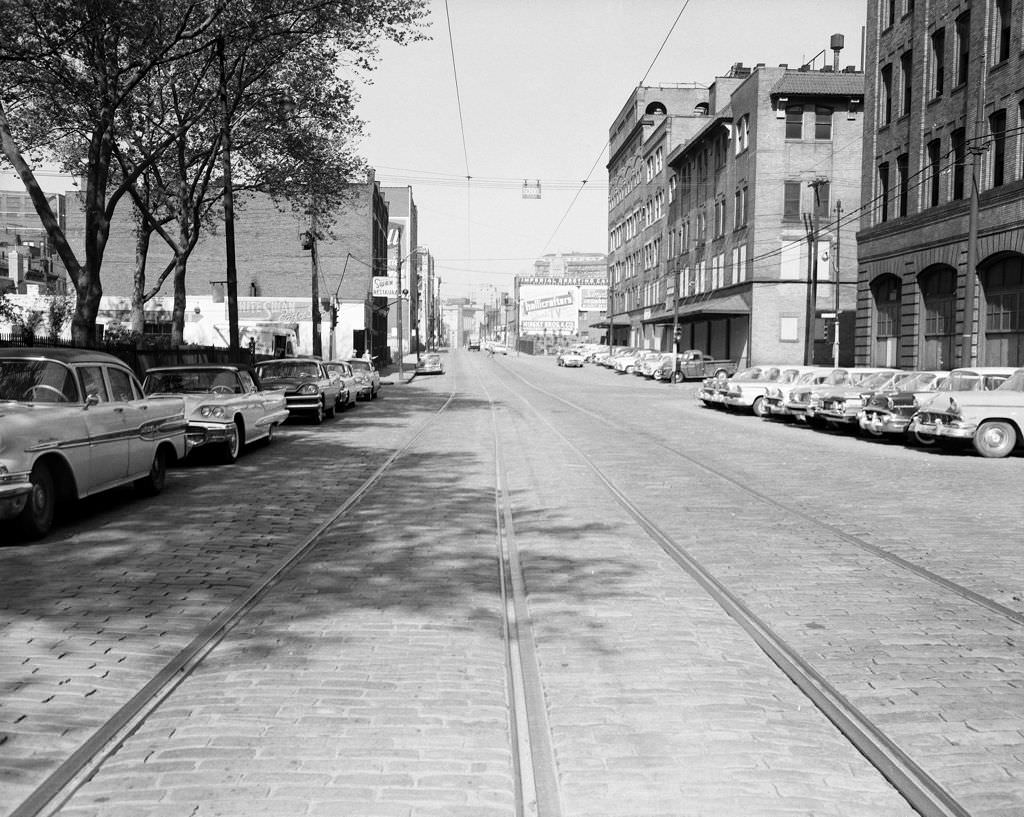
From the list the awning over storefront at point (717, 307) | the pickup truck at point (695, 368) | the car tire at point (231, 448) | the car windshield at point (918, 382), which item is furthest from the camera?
the awning over storefront at point (717, 307)

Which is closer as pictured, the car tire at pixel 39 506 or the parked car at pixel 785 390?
the car tire at pixel 39 506

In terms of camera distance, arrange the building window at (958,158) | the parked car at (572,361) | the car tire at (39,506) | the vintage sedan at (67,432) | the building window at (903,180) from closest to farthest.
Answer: the vintage sedan at (67,432)
the car tire at (39,506)
the building window at (958,158)
the building window at (903,180)
the parked car at (572,361)

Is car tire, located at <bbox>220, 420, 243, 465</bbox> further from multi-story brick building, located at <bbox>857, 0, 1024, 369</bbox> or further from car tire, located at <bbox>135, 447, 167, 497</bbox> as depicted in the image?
multi-story brick building, located at <bbox>857, 0, 1024, 369</bbox>

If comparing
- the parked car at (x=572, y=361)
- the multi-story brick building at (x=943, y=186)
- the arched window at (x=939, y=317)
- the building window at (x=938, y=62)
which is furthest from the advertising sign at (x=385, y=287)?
the building window at (x=938, y=62)

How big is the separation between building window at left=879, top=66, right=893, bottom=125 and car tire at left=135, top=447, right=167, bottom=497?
33.6 meters

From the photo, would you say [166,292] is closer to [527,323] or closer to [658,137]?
[658,137]

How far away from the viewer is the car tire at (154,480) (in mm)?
11414

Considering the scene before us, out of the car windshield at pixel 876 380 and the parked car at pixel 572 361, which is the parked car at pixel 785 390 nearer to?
the car windshield at pixel 876 380

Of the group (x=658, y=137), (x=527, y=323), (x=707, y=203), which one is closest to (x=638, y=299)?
(x=658, y=137)

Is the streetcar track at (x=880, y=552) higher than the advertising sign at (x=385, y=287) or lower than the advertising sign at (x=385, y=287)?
lower

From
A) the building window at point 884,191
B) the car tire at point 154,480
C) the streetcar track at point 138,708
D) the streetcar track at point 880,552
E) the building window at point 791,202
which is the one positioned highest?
the building window at point 791,202

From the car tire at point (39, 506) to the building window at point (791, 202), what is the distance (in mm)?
48406

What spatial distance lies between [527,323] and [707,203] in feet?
274

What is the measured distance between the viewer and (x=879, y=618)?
6.31 meters
